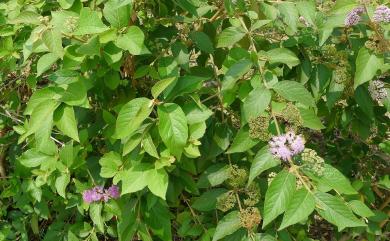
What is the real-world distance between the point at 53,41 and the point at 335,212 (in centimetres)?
75

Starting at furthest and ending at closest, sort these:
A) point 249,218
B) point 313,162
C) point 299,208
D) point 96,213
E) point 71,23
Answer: point 96,213
point 249,218
point 71,23
point 313,162
point 299,208

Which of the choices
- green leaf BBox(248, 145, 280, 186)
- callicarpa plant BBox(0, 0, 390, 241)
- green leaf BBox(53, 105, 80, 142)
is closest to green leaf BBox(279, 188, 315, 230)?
callicarpa plant BBox(0, 0, 390, 241)

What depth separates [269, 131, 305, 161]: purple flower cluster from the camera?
1145 mm

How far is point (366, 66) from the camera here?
134 centimetres

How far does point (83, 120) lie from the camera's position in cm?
168

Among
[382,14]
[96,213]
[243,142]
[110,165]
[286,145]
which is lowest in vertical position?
[96,213]

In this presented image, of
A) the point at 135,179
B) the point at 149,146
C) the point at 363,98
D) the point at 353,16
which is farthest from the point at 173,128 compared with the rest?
the point at 363,98

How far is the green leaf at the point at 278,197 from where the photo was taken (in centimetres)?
107

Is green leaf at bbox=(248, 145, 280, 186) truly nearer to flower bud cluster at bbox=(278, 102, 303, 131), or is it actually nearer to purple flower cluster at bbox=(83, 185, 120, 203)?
flower bud cluster at bbox=(278, 102, 303, 131)

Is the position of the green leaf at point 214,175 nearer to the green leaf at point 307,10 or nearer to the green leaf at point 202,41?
the green leaf at point 202,41

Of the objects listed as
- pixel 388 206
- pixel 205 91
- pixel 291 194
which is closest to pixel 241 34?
pixel 205 91

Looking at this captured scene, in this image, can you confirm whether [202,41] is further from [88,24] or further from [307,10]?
[88,24]

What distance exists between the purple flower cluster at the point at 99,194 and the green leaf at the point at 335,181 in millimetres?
743

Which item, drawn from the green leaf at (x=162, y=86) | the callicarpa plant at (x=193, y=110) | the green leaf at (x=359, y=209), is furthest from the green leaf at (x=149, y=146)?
the green leaf at (x=359, y=209)
